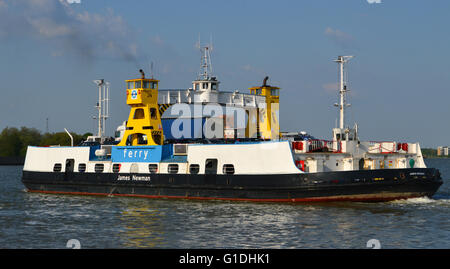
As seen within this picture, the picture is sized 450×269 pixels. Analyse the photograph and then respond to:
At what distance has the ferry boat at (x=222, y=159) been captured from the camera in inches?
1062

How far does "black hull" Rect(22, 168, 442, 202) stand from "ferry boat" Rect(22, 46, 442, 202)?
0.05 metres

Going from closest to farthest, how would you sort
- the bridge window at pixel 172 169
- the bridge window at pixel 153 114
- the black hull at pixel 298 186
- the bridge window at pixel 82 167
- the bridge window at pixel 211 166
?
the black hull at pixel 298 186, the bridge window at pixel 211 166, the bridge window at pixel 172 169, the bridge window at pixel 153 114, the bridge window at pixel 82 167

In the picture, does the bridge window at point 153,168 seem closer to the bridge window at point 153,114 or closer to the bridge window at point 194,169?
the bridge window at point 194,169

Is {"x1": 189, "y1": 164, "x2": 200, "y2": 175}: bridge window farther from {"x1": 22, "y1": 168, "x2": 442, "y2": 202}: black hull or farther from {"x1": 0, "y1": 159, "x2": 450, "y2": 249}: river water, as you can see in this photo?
{"x1": 0, "y1": 159, "x2": 450, "y2": 249}: river water

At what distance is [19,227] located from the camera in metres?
21.6

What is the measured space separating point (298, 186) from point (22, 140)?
10672 centimetres

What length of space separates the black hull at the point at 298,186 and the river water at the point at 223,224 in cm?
54

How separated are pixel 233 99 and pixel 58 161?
1251cm

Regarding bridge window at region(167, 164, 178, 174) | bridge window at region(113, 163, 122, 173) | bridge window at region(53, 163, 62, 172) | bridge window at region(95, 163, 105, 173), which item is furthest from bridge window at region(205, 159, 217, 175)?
bridge window at region(53, 163, 62, 172)

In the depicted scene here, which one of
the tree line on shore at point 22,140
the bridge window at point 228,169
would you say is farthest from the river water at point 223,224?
the tree line on shore at point 22,140
